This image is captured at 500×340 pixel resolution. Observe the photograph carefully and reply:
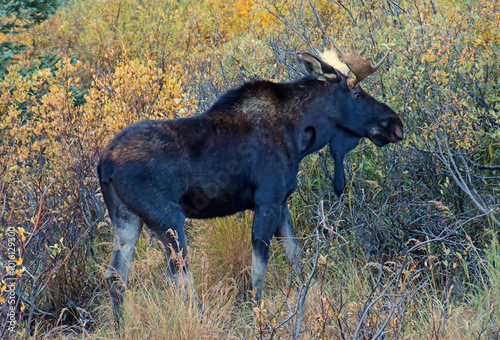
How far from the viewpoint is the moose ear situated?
204 inches

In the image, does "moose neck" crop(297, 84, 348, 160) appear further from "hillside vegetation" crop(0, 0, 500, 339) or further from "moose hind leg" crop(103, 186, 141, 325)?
"moose hind leg" crop(103, 186, 141, 325)

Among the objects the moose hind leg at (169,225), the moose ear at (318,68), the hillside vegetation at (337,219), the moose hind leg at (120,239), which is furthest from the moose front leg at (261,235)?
the moose ear at (318,68)

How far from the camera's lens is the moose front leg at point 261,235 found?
16.0ft

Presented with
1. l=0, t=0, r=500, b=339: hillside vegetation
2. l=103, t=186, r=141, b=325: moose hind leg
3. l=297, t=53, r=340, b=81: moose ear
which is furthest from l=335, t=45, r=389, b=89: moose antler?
l=103, t=186, r=141, b=325: moose hind leg

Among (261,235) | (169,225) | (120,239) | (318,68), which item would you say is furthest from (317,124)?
(120,239)

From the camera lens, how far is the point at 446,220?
5.54 m

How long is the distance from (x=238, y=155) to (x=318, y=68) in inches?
40.3

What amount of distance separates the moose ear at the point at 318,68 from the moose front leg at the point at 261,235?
1166 mm

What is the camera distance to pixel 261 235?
490cm

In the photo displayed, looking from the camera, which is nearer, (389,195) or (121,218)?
(121,218)

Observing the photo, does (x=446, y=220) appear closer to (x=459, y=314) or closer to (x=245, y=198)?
(x=459, y=314)

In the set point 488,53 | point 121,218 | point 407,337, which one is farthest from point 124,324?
point 488,53

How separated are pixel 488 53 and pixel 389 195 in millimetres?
1530

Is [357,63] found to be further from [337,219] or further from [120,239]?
[120,239]
